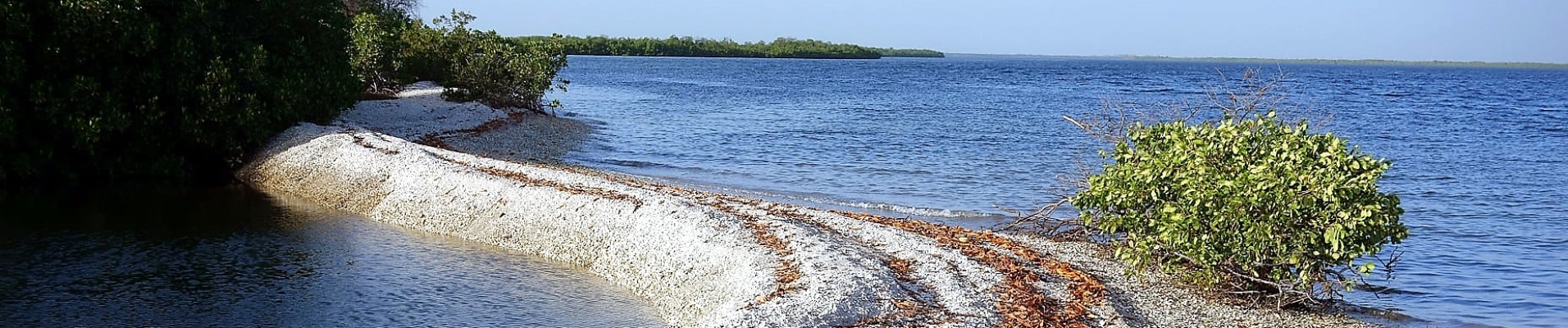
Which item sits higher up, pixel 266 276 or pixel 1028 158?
pixel 266 276

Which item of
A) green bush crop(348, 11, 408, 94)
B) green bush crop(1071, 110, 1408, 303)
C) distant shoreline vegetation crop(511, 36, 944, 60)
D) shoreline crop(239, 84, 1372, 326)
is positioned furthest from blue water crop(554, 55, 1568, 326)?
distant shoreline vegetation crop(511, 36, 944, 60)

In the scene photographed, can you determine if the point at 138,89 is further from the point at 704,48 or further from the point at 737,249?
the point at 704,48

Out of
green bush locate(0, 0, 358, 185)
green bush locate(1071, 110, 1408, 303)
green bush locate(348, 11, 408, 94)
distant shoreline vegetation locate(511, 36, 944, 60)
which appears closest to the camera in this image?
green bush locate(1071, 110, 1408, 303)

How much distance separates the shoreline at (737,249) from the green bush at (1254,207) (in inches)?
15.1

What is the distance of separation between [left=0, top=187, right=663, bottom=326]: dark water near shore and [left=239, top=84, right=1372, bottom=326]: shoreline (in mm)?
444

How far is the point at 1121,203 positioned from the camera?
11461 millimetres

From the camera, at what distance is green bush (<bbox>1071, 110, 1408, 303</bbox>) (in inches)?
370

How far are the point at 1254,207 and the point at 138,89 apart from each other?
16329 millimetres

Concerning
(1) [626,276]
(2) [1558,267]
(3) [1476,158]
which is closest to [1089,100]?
(3) [1476,158]

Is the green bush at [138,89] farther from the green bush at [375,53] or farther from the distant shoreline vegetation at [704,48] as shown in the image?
the distant shoreline vegetation at [704,48]

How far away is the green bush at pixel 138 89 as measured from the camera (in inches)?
657

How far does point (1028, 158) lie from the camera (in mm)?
25953

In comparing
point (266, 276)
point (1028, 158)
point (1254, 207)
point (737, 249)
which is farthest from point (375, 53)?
point (1254, 207)

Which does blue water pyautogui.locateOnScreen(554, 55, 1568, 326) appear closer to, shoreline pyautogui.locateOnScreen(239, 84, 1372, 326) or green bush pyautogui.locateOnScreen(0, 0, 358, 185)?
shoreline pyautogui.locateOnScreen(239, 84, 1372, 326)
